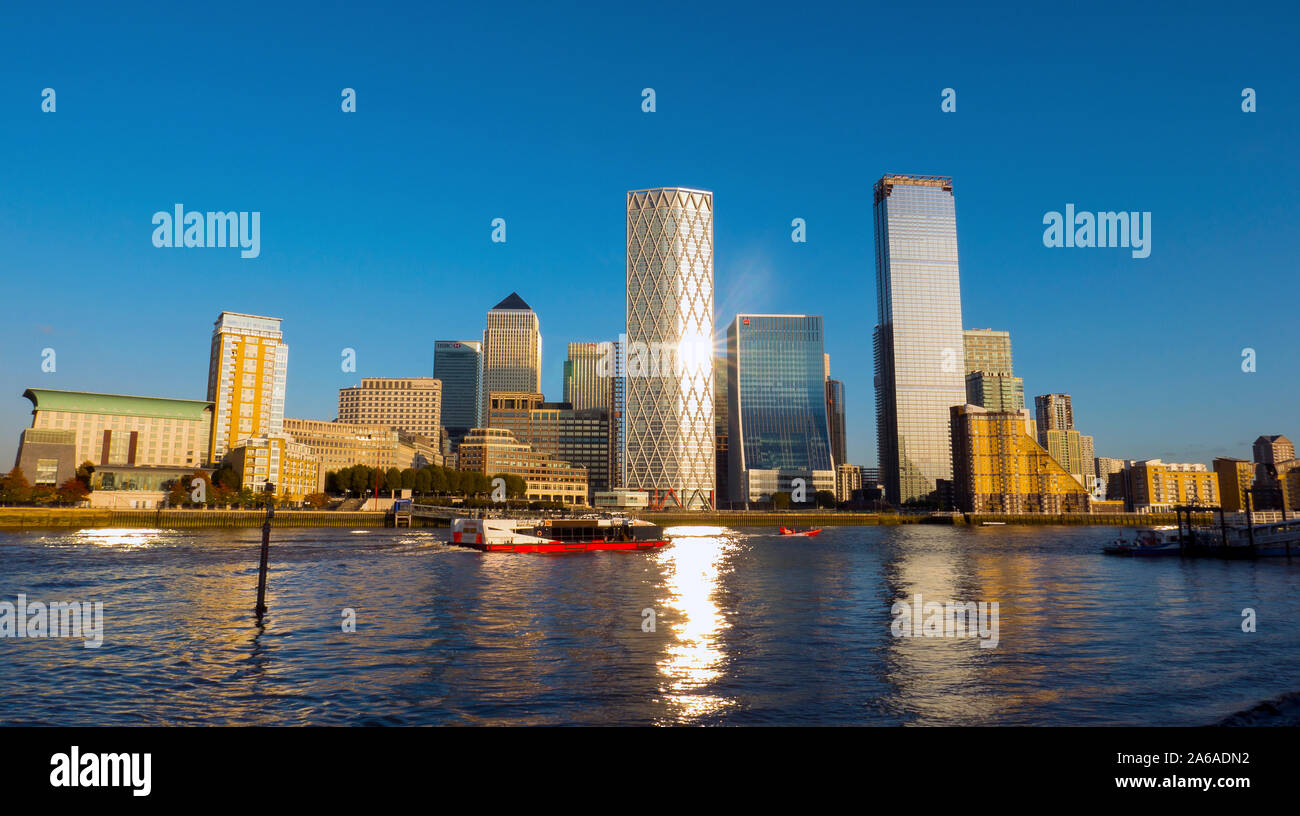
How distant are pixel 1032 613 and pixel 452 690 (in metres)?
30.9

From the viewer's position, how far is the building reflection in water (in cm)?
2175

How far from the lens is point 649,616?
37.9 metres

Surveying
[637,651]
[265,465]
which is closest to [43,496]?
[265,465]

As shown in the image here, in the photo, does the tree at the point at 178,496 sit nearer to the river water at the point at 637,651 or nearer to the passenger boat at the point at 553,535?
the passenger boat at the point at 553,535

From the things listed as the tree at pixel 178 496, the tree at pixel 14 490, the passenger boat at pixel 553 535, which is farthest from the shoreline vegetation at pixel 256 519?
the passenger boat at pixel 553 535

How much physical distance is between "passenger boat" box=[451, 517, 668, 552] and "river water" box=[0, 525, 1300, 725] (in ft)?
110

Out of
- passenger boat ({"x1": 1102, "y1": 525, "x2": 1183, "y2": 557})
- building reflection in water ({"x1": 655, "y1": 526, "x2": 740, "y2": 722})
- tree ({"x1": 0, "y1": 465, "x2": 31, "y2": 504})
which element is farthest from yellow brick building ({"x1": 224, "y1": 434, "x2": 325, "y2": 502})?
passenger boat ({"x1": 1102, "y1": 525, "x2": 1183, "y2": 557})

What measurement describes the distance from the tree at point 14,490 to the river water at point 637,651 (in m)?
124

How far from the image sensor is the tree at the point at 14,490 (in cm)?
15412

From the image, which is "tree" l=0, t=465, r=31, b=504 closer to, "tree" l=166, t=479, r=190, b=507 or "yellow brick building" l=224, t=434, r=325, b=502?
"tree" l=166, t=479, r=190, b=507

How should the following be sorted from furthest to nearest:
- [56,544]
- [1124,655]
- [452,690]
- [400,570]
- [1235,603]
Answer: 1. [56,544]
2. [400,570]
3. [1235,603]
4. [1124,655]
5. [452,690]

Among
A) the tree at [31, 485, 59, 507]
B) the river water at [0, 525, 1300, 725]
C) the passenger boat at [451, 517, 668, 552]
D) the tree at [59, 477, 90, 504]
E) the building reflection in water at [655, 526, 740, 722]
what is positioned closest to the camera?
the river water at [0, 525, 1300, 725]
